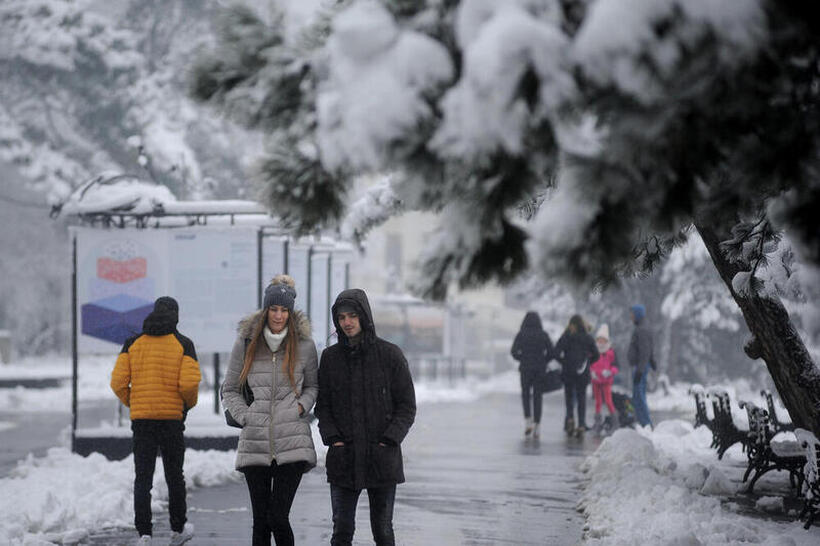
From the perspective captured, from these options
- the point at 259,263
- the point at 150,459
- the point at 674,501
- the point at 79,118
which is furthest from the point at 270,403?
the point at 79,118

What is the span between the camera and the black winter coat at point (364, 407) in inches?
255

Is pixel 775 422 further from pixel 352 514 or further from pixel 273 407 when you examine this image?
pixel 273 407

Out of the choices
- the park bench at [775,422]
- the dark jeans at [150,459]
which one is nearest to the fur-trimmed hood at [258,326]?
the dark jeans at [150,459]

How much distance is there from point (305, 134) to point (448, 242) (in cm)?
60

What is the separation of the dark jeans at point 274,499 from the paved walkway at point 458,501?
5.75 ft

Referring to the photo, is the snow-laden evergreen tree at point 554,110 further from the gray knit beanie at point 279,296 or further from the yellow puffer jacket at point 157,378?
the yellow puffer jacket at point 157,378

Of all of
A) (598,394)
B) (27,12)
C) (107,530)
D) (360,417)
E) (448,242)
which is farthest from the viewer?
(27,12)

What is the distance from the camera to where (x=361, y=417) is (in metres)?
6.51

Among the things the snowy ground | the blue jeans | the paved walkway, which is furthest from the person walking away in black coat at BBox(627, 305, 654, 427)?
the snowy ground

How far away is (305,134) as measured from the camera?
150 inches

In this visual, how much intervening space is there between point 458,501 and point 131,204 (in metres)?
5.18

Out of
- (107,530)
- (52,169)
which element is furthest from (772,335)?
(52,169)

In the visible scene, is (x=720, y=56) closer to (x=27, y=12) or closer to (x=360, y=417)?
(x=360, y=417)

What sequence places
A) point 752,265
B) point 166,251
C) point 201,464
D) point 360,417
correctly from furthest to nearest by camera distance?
point 166,251, point 201,464, point 752,265, point 360,417
